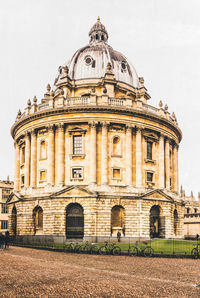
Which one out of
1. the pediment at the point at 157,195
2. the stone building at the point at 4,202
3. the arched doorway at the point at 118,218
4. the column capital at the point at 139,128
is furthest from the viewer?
the stone building at the point at 4,202

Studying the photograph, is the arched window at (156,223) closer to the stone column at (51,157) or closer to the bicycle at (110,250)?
the stone column at (51,157)

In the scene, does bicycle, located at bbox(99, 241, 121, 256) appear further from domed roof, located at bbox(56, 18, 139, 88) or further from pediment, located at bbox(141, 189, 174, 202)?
domed roof, located at bbox(56, 18, 139, 88)

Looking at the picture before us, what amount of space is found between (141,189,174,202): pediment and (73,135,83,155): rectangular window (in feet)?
31.4

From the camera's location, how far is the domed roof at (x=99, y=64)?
176 feet

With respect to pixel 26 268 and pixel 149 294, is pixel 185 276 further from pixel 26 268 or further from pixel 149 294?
pixel 26 268

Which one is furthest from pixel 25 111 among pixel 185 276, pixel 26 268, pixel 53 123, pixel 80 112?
pixel 185 276

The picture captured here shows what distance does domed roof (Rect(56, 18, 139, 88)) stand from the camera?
53562 millimetres

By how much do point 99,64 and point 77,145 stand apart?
16.2 m

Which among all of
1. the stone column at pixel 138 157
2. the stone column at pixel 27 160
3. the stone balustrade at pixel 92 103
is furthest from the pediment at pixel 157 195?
the stone column at pixel 27 160

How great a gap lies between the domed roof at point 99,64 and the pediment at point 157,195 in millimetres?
18825

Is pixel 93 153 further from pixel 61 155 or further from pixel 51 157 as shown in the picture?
pixel 51 157

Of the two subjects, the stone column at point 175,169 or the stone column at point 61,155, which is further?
the stone column at point 175,169

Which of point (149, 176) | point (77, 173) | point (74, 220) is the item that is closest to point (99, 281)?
point (74, 220)

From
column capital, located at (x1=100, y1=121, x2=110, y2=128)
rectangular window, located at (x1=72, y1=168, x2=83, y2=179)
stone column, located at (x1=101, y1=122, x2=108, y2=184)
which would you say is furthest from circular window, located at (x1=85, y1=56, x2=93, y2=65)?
rectangular window, located at (x1=72, y1=168, x2=83, y2=179)
